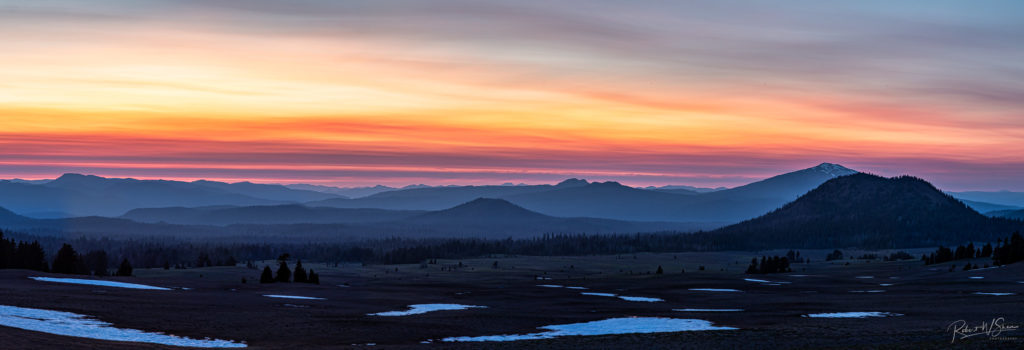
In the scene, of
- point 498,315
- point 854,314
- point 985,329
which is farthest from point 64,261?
point 985,329

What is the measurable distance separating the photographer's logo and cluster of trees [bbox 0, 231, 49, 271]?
299ft

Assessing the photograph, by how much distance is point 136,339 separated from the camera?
143 ft

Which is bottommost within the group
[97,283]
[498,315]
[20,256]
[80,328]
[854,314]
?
[854,314]

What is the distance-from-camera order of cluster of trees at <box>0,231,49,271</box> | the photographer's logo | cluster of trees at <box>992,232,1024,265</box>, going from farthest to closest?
cluster of trees at <box>992,232,1024,265</box> < cluster of trees at <box>0,231,49,271</box> < the photographer's logo

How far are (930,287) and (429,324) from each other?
5369 cm

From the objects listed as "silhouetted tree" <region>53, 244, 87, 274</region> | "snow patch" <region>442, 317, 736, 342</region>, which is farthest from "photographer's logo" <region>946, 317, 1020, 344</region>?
"silhouetted tree" <region>53, 244, 87, 274</region>

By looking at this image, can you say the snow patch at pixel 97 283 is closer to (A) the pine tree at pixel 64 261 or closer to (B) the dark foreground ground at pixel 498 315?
(B) the dark foreground ground at pixel 498 315

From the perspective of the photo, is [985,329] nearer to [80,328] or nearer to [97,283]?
[80,328]

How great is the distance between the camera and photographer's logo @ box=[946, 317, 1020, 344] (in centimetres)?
3855

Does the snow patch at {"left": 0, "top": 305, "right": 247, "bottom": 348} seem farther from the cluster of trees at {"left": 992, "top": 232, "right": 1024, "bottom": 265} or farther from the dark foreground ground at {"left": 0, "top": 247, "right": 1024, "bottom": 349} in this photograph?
the cluster of trees at {"left": 992, "top": 232, "right": 1024, "bottom": 265}

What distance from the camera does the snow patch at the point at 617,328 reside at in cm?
5000

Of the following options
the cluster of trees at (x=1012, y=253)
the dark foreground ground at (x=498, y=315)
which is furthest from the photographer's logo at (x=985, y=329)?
the cluster of trees at (x=1012, y=253)

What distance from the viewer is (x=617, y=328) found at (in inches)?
2141

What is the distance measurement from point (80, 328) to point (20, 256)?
7438cm
